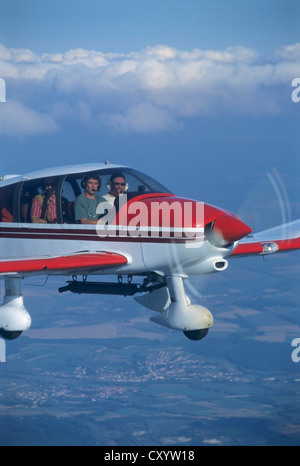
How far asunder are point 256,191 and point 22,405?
535 feet

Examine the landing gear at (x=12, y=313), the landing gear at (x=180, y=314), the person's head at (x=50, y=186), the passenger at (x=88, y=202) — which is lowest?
the landing gear at (x=180, y=314)

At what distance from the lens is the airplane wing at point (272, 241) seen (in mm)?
25391

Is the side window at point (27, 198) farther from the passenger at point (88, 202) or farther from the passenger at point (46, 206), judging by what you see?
the passenger at point (88, 202)

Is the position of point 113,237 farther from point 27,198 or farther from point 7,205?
point 7,205

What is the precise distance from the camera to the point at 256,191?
2397 centimetres

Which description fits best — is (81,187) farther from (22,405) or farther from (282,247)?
(22,405)

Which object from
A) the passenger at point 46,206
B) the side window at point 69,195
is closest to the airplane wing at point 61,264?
the side window at point 69,195

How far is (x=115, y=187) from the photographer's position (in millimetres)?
23125

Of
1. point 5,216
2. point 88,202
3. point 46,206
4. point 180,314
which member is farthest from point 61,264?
point 180,314

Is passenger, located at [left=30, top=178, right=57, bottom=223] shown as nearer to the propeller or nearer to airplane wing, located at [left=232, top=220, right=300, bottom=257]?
the propeller

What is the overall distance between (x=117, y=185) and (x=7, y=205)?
137 inches

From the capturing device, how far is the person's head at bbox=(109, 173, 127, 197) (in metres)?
23.0

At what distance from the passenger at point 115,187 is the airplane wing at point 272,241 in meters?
4.10

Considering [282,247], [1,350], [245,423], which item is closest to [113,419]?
[245,423]
